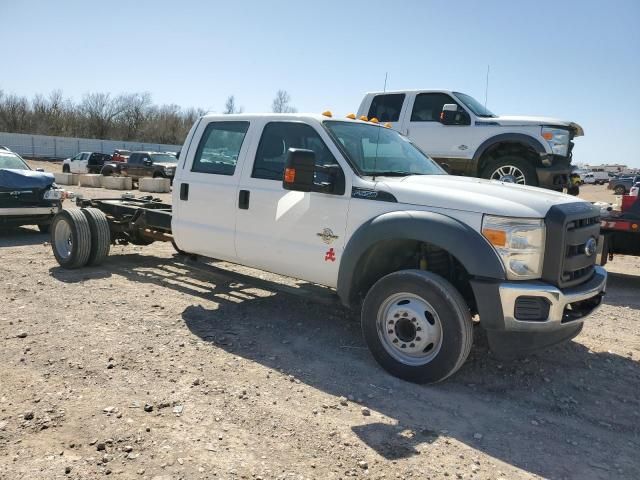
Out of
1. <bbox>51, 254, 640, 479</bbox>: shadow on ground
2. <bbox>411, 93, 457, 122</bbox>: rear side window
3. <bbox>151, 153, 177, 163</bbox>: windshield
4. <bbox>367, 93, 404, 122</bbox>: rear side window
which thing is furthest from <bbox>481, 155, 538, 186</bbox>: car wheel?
<bbox>151, 153, 177, 163</bbox>: windshield

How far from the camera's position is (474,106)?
9648mm

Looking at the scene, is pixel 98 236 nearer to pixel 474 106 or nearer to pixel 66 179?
pixel 474 106

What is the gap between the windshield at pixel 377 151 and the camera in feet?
15.7

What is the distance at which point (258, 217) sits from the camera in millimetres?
5176

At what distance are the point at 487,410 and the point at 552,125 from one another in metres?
6.33

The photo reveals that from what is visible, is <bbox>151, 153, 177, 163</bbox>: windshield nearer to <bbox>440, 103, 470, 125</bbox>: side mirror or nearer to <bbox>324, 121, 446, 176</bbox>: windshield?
<bbox>440, 103, 470, 125</bbox>: side mirror

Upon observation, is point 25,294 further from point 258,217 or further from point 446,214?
point 446,214

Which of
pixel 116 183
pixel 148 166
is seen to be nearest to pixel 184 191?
pixel 116 183

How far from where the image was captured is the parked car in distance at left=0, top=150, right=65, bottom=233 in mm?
9391

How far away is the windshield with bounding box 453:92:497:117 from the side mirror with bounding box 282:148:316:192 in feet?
19.8

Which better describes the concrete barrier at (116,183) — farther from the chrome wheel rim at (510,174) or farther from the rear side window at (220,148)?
the rear side window at (220,148)

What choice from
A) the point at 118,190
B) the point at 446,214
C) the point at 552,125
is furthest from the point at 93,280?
the point at 118,190

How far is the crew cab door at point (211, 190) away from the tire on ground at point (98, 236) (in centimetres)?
187

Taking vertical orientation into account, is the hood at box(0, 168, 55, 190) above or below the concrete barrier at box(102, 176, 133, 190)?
above
